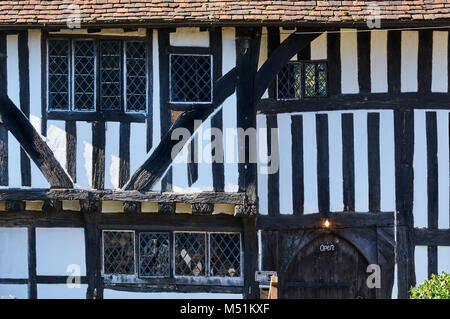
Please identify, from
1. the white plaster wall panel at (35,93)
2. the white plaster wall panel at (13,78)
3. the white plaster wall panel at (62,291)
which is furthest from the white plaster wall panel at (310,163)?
the white plaster wall panel at (13,78)

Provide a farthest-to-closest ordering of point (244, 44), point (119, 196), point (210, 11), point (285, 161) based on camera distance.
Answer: point (285, 161)
point (119, 196)
point (244, 44)
point (210, 11)

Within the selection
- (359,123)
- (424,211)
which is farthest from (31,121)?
(424,211)

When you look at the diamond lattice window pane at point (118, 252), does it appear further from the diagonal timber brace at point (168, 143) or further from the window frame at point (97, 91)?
the window frame at point (97, 91)

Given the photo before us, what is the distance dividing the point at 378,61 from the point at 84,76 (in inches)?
164

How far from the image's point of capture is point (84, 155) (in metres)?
12.9

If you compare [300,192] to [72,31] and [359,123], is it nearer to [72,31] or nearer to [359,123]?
[359,123]

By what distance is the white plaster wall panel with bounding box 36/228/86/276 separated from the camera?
13.5 m

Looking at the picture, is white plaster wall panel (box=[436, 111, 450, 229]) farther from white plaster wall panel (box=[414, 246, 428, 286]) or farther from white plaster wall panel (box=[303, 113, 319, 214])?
white plaster wall panel (box=[303, 113, 319, 214])

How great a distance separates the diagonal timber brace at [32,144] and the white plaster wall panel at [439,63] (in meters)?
5.34

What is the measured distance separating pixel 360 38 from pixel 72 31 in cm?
406

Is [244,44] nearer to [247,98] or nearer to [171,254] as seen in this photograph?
[247,98]

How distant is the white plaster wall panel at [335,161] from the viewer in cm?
1334

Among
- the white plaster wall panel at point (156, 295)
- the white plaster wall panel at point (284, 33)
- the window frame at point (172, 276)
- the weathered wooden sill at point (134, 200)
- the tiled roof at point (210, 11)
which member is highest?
the tiled roof at point (210, 11)

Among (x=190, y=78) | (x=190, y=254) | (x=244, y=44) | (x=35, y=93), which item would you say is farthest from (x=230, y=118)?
(x=35, y=93)
